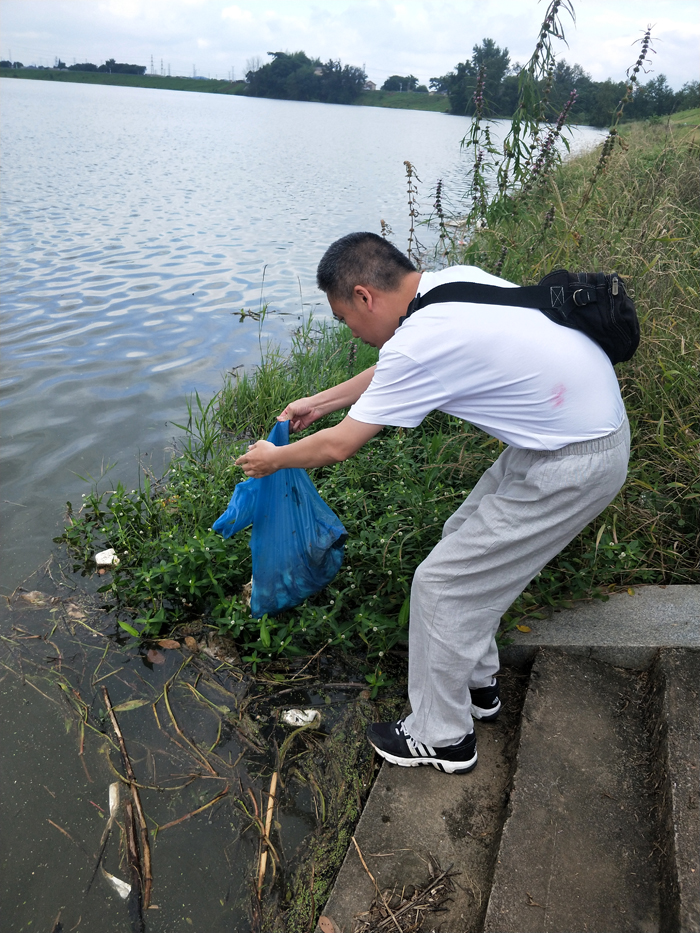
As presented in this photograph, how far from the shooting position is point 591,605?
2.69 m

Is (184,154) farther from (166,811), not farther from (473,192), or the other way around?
(166,811)

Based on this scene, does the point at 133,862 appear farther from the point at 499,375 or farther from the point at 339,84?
the point at 339,84

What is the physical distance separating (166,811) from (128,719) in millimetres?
462

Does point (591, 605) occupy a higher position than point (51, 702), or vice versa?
point (591, 605)

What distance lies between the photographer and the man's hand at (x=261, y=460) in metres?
2.12

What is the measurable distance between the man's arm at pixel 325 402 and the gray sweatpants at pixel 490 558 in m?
0.64

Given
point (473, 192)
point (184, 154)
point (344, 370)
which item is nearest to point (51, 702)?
point (344, 370)

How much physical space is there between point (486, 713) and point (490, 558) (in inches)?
30.8

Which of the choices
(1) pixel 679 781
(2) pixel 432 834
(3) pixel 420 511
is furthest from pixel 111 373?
(1) pixel 679 781

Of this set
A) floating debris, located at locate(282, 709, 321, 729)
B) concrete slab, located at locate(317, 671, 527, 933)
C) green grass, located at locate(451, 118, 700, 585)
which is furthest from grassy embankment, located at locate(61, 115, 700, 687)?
concrete slab, located at locate(317, 671, 527, 933)

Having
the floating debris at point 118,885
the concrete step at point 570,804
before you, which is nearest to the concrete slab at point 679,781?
the concrete step at point 570,804

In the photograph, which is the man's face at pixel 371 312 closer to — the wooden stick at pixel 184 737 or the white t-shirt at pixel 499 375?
the white t-shirt at pixel 499 375

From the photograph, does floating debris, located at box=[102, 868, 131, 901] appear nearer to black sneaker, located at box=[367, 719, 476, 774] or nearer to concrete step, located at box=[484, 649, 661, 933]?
black sneaker, located at box=[367, 719, 476, 774]

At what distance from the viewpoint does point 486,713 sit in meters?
2.43
